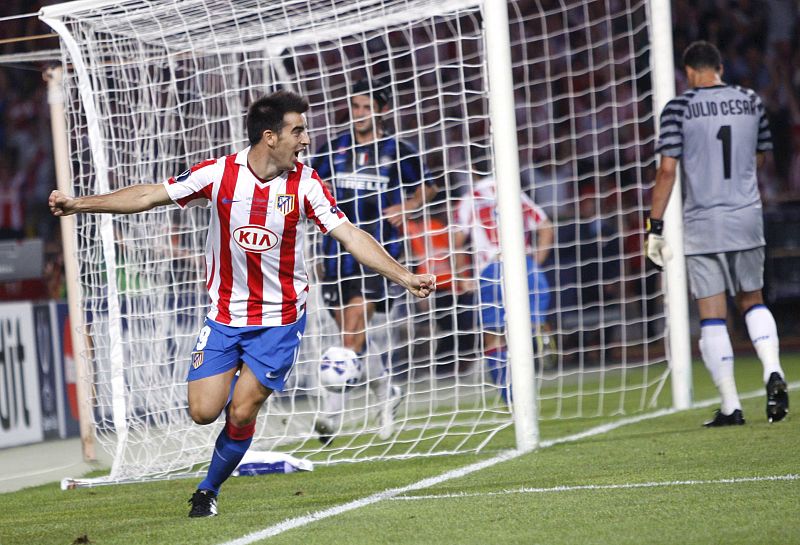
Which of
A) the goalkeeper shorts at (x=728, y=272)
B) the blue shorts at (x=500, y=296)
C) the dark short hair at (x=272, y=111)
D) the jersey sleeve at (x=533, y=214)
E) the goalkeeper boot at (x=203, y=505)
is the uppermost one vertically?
the dark short hair at (x=272, y=111)

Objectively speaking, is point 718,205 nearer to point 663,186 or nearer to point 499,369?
point 663,186

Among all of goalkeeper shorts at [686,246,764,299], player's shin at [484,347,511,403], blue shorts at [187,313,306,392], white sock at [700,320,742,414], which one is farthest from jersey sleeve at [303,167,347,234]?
white sock at [700,320,742,414]

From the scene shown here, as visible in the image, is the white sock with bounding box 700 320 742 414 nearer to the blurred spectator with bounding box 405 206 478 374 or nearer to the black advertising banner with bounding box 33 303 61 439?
the blurred spectator with bounding box 405 206 478 374

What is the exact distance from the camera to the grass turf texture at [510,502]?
163 inches

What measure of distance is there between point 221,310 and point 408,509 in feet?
3.86

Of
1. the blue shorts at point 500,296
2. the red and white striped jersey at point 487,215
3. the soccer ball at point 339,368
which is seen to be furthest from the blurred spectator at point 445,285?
the soccer ball at point 339,368

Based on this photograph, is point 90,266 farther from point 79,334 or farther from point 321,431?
point 321,431

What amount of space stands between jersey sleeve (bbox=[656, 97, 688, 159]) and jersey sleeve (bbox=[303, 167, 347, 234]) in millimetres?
2715

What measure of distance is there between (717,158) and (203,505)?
376 cm

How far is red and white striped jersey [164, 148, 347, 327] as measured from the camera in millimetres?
5055

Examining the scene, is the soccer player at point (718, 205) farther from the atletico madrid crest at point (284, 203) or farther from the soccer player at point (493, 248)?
the atletico madrid crest at point (284, 203)

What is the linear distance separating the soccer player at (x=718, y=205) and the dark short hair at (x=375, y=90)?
173 centimetres

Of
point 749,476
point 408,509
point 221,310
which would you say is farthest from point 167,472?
point 749,476

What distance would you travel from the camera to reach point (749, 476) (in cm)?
506
